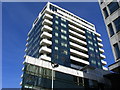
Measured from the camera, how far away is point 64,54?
56.0 m

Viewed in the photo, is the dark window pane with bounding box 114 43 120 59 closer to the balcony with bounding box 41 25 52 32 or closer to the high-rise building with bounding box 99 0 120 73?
the high-rise building with bounding box 99 0 120 73

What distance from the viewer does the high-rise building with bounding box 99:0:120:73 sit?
18984 mm

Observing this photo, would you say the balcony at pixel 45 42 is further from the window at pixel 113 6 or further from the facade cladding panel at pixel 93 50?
the window at pixel 113 6

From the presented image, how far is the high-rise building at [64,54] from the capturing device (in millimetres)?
31062

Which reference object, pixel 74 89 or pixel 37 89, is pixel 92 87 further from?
pixel 37 89

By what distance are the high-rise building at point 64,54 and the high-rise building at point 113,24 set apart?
11.1 m

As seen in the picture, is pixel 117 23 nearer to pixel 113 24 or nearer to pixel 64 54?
pixel 113 24

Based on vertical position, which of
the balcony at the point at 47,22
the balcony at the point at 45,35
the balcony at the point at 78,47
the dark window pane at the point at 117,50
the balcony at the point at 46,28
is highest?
the balcony at the point at 47,22

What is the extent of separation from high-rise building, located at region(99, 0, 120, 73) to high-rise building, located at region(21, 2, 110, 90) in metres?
11.1

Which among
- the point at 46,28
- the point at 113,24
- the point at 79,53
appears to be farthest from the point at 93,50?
the point at 113,24

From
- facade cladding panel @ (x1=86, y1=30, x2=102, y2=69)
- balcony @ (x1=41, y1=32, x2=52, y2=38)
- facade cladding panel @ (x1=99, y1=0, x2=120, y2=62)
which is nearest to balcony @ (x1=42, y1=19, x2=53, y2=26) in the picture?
balcony @ (x1=41, y1=32, x2=52, y2=38)

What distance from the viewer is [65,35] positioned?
62.2 metres

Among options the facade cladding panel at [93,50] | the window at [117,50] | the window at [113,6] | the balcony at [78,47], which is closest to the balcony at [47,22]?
the balcony at [78,47]

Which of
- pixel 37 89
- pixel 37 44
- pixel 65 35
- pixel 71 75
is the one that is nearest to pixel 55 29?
pixel 65 35
